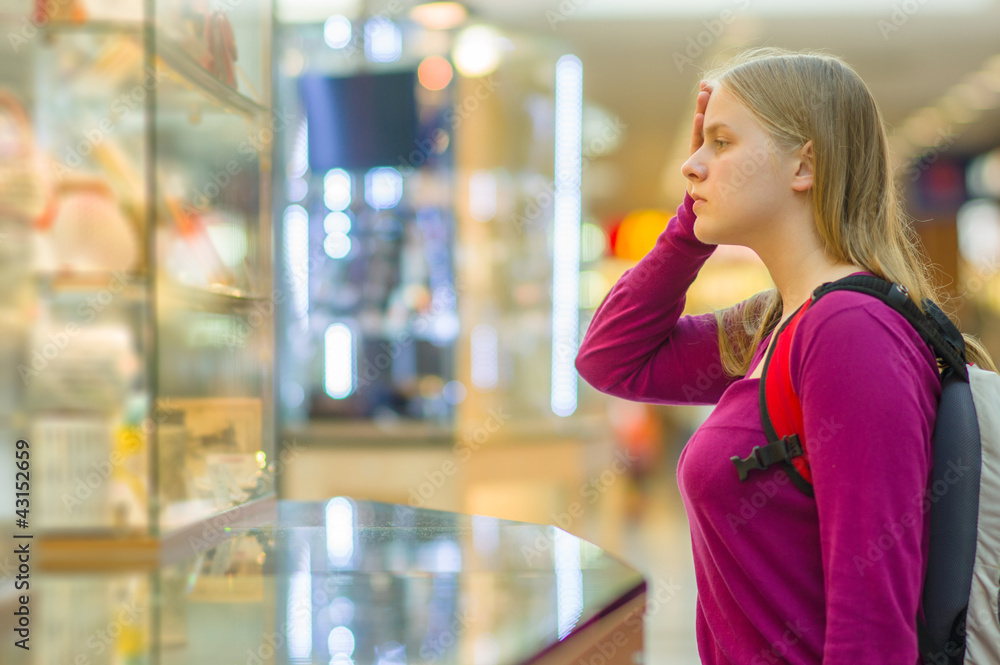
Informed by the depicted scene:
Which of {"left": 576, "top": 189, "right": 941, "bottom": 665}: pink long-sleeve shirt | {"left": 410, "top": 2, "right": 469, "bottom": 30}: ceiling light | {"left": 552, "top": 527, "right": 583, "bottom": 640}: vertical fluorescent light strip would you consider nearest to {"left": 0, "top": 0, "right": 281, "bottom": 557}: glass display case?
{"left": 552, "top": 527, "right": 583, "bottom": 640}: vertical fluorescent light strip

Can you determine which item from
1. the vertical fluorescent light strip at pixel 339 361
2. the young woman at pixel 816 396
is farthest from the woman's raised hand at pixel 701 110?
the vertical fluorescent light strip at pixel 339 361

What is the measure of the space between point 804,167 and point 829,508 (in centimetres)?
45

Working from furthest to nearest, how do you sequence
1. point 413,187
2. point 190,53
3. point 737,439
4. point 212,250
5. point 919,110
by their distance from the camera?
1. point 919,110
2. point 413,187
3. point 212,250
4. point 190,53
5. point 737,439

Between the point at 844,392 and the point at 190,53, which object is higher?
the point at 190,53

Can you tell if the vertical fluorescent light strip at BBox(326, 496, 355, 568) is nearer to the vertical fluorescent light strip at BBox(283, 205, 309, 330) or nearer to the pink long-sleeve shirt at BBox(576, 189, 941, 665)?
the pink long-sleeve shirt at BBox(576, 189, 941, 665)

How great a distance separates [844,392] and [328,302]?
12.1ft

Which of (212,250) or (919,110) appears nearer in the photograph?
(212,250)

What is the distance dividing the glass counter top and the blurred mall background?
87 mm

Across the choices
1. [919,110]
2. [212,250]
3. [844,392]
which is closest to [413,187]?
[212,250]

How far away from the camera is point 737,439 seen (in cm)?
109

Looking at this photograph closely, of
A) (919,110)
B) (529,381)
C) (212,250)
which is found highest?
(919,110)

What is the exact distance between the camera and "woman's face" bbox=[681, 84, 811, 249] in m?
1.15

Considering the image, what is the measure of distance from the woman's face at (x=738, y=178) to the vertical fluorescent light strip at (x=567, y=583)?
0.50 meters

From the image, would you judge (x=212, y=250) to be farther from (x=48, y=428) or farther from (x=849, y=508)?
(x=849, y=508)
